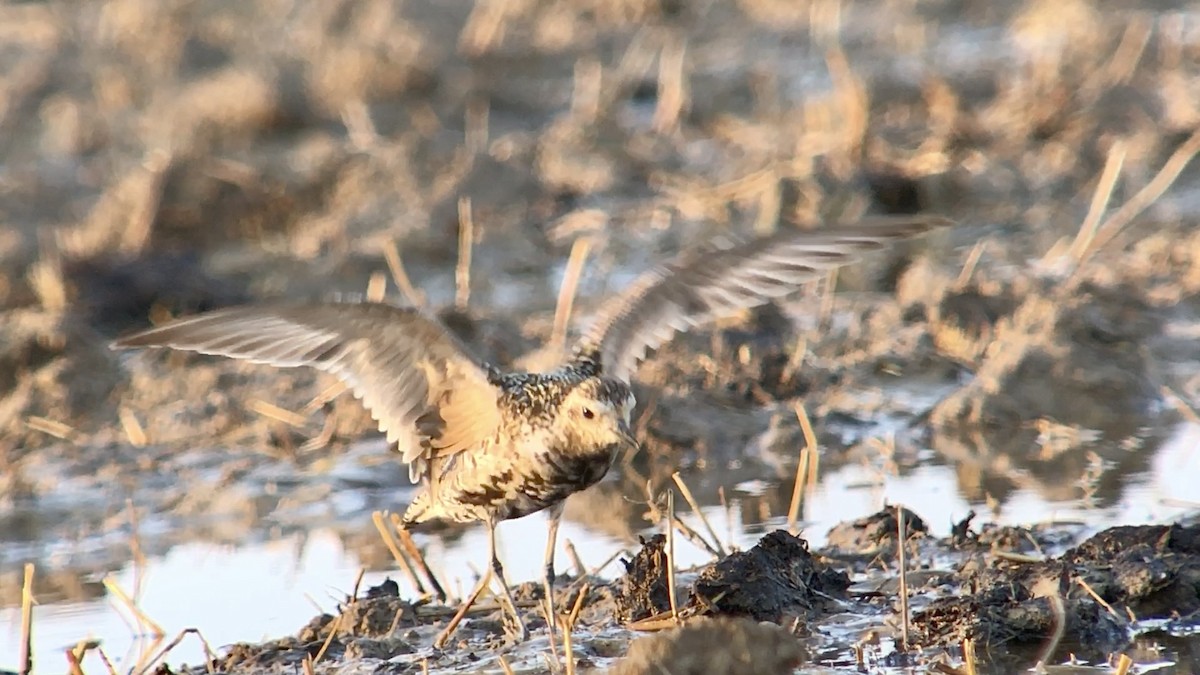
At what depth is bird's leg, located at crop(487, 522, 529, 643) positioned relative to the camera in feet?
21.9

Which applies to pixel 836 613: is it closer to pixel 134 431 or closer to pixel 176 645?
pixel 176 645

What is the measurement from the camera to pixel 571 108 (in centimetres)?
1542

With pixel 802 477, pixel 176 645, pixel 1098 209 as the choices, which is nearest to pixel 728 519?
pixel 802 477

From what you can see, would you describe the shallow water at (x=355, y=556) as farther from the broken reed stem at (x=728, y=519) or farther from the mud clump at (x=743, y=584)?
the mud clump at (x=743, y=584)

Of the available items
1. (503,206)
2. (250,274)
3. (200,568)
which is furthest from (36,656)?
(503,206)

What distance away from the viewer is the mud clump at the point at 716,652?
514cm

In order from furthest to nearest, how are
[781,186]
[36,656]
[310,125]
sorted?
[310,125] → [781,186] → [36,656]

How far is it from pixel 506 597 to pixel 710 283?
4.74ft

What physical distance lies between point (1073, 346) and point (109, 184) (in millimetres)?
7685

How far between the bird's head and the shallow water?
1.22 metres

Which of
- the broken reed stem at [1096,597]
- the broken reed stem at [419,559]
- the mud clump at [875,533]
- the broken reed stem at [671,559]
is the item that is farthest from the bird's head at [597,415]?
the broken reed stem at [1096,597]

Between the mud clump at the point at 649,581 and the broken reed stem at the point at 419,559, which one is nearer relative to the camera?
the mud clump at the point at 649,581

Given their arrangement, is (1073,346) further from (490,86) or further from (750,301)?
(490,86)

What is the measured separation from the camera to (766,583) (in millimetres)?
6473
